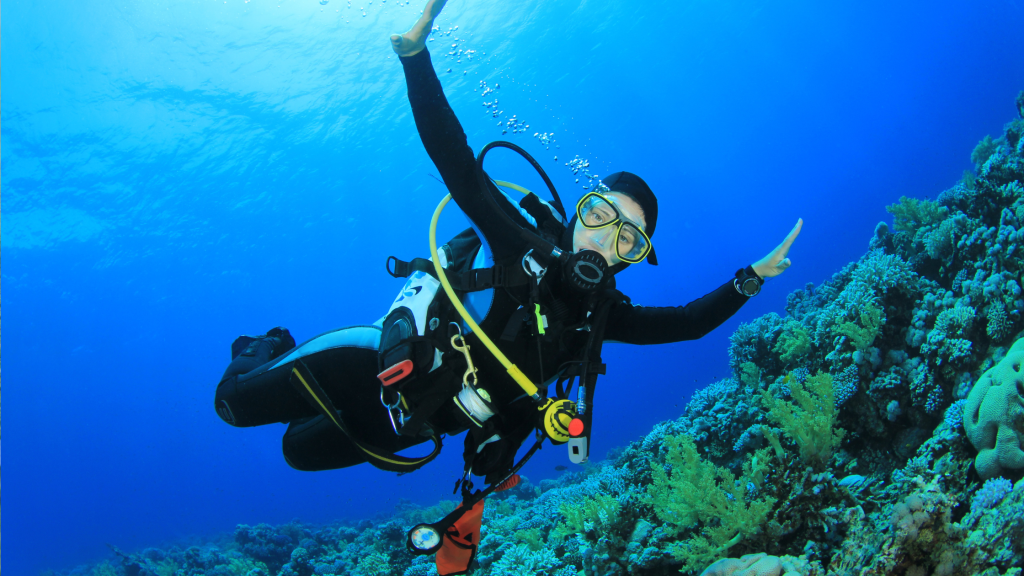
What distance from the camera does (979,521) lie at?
252 centimetres

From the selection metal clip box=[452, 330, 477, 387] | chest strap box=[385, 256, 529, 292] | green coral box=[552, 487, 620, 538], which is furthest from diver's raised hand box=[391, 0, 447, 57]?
green coral box=[552, 487, 620, 538]

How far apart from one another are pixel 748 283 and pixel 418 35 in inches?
106

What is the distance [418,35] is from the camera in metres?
2.17

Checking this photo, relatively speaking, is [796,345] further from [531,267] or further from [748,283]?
[531,267]

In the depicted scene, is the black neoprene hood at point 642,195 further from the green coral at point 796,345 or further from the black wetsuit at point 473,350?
the green coral at point 796,345

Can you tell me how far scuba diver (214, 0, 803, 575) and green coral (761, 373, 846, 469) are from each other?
4.72ft

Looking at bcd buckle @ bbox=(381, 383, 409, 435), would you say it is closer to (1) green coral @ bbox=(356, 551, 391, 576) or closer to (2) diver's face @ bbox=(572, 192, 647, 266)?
(2) diver's face @ bbox=(572, 192, 647, 266)

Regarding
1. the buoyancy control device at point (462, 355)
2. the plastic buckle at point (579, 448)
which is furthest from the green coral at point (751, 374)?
the plastic buckle at point (579, 448)

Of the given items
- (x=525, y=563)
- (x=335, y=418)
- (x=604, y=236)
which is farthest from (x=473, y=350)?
(x=525, y=563)

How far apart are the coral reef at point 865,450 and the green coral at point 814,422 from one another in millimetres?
16

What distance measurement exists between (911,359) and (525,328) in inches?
176

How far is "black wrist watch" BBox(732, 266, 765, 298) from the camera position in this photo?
3090mm

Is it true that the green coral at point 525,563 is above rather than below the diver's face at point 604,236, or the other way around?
below

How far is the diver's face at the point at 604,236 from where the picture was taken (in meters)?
2.91
